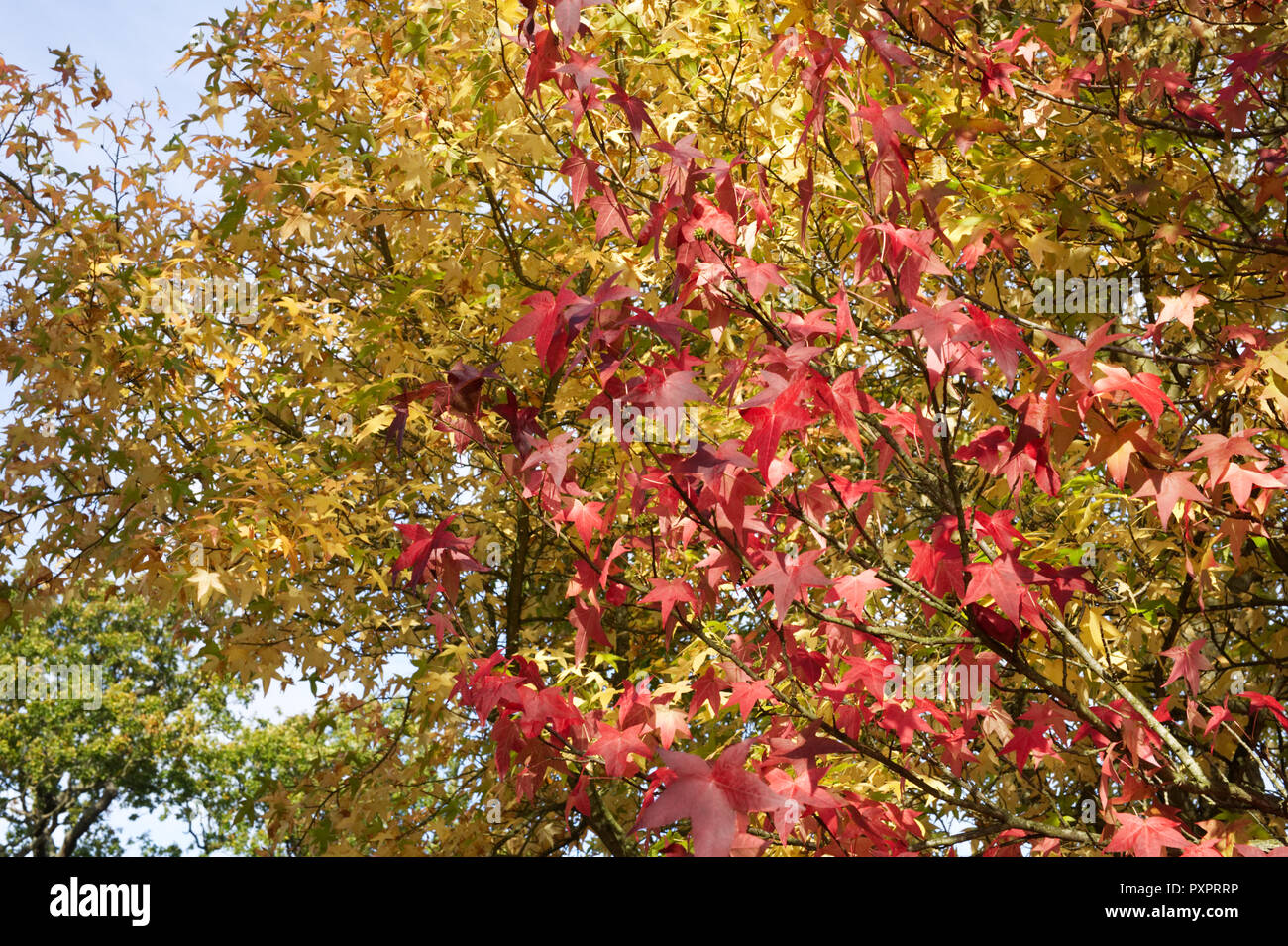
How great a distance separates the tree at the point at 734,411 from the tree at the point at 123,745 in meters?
18.3

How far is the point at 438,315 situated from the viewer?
17.9 ft

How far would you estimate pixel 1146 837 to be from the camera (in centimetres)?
221

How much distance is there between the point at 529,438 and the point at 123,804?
94.3 ft

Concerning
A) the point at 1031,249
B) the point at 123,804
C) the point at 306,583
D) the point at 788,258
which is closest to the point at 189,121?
the point at 306,583

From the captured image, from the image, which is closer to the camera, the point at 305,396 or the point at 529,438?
the point at 529,438

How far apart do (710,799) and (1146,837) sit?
1176mm

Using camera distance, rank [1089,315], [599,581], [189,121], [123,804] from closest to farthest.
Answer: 1. [599,581]
2. [1089,315]
3. [189,121]
4. [123,804]

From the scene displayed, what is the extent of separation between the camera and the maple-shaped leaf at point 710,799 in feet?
5.15

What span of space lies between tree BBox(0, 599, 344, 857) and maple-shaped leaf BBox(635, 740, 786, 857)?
22.6m

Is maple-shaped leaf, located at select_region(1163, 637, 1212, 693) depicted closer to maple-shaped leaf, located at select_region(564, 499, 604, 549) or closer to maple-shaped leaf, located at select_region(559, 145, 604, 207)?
maple-shaped leaf, located at select_region(564, 499, 604, 549)

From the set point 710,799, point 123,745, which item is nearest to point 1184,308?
point 710,799

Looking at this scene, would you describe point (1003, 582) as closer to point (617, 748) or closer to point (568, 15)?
point (617, 748)
